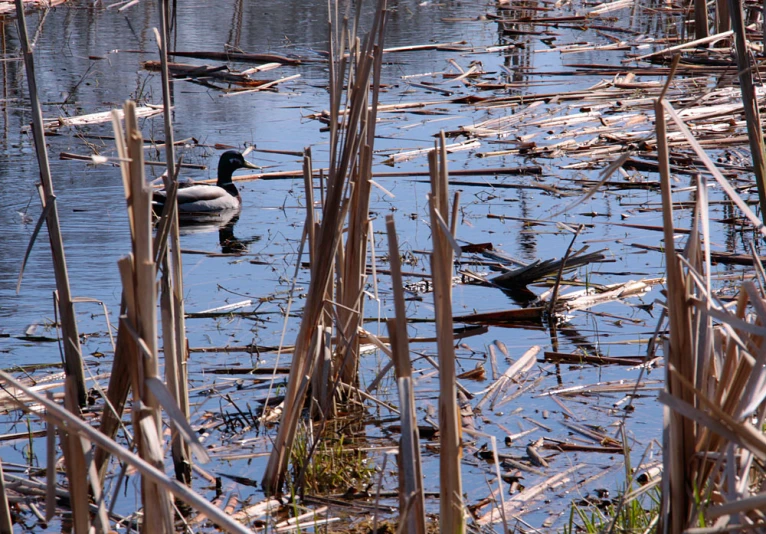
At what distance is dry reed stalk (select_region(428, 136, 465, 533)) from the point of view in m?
1.96

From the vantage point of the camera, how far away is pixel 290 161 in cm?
905

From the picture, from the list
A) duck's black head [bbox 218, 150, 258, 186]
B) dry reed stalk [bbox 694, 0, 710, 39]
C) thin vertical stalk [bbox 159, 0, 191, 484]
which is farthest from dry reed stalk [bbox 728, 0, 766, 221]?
dry reed stalk [bbox 694, 0, 710, 39]

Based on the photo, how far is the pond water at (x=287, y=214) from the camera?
4363 mm

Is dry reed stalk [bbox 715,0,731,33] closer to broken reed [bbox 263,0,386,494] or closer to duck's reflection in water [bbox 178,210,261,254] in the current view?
duck's reflection in water [bbox 178,210,261,254]

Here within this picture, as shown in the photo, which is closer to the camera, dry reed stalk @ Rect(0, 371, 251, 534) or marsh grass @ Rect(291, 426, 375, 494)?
dry reed stalk @ Rect(0, 371, 251, 534)

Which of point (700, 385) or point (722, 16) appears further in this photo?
point (722, 16)

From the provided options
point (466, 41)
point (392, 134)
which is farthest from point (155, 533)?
point (466, 41)

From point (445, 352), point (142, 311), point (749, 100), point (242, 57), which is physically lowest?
point (445, 352)

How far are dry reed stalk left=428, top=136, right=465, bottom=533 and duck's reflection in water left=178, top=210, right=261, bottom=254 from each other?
4.98m

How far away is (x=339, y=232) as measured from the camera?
3.20 meters

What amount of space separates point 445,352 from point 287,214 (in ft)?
18.9

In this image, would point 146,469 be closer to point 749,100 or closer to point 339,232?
point 339,232

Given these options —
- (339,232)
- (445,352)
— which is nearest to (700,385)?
(445,352)

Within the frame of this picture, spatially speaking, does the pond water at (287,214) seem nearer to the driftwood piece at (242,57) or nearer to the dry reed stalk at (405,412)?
the driftwood piece at (242,57)
